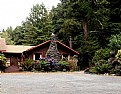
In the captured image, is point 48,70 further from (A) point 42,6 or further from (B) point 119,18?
(A) point 42,6

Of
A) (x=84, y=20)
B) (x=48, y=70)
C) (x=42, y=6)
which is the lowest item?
(x=48, y=70)

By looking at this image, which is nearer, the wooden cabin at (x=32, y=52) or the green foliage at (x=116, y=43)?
the green foliage at (x=116, y=43)

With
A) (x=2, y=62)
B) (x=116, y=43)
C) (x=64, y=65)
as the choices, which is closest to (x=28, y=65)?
(x=2, y=62)

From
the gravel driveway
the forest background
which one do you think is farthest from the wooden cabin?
the gravel driveway

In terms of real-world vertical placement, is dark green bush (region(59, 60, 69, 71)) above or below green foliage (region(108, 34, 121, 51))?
below

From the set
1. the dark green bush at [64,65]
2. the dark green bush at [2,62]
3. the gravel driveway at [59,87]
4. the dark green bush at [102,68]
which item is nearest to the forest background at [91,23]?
the dark green bush at [64,65]

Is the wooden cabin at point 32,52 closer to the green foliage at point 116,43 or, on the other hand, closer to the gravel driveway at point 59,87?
the green foliage at point 116,43

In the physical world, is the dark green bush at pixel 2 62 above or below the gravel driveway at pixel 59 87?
above

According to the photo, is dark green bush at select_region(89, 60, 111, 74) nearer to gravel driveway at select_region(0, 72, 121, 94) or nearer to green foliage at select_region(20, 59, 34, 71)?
green foliage at select_region(20, 59, 34, 71)

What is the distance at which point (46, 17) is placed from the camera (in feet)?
183

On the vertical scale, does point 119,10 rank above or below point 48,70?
above

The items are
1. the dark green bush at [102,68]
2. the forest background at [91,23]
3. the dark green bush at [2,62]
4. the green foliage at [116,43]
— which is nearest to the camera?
the dark green bush at [102,68]

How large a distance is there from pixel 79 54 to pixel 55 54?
7.28 metres

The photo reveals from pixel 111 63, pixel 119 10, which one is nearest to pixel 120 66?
pixel 111 63
